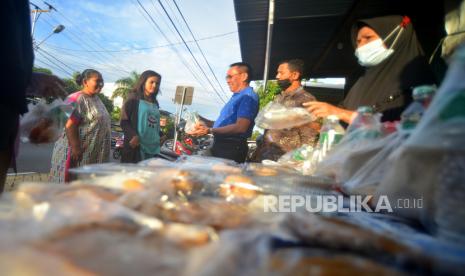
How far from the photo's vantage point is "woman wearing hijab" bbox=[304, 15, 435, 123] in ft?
5.25

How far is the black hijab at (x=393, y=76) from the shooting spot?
1.60 m

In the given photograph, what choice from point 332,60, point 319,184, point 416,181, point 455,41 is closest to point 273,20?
point 332,60

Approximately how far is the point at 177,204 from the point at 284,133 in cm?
204

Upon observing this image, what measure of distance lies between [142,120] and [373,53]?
2519mm

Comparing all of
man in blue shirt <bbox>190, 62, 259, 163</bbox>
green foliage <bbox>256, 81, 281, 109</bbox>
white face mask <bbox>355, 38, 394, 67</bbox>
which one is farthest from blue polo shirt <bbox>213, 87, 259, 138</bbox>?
green foliage <bbox>256, 81, 281, 109</bbox>

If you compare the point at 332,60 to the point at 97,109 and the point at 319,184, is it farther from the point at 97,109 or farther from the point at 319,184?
the point at 319,184

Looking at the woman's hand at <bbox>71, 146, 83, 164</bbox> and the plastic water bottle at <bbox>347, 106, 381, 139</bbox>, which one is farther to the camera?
the woman's hand at <bbox>71, 146, 83, 164</bbox>

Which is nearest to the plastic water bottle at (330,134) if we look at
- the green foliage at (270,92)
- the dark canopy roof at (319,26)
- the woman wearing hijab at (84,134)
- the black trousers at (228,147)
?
the black trousers at (228,147)

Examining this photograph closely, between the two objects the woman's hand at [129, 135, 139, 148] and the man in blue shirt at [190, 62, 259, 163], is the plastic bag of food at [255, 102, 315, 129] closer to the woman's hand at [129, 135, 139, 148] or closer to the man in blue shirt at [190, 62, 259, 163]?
the man in blue shirt at [190, 62, 259, 163]

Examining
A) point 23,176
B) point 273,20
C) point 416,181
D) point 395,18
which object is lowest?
point 23,176

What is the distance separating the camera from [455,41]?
5.96 feet

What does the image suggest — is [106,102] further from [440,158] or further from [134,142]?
[440,158]

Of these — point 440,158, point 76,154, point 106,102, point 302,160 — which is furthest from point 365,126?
point 106,102

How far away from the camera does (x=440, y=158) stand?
22.5 inches
